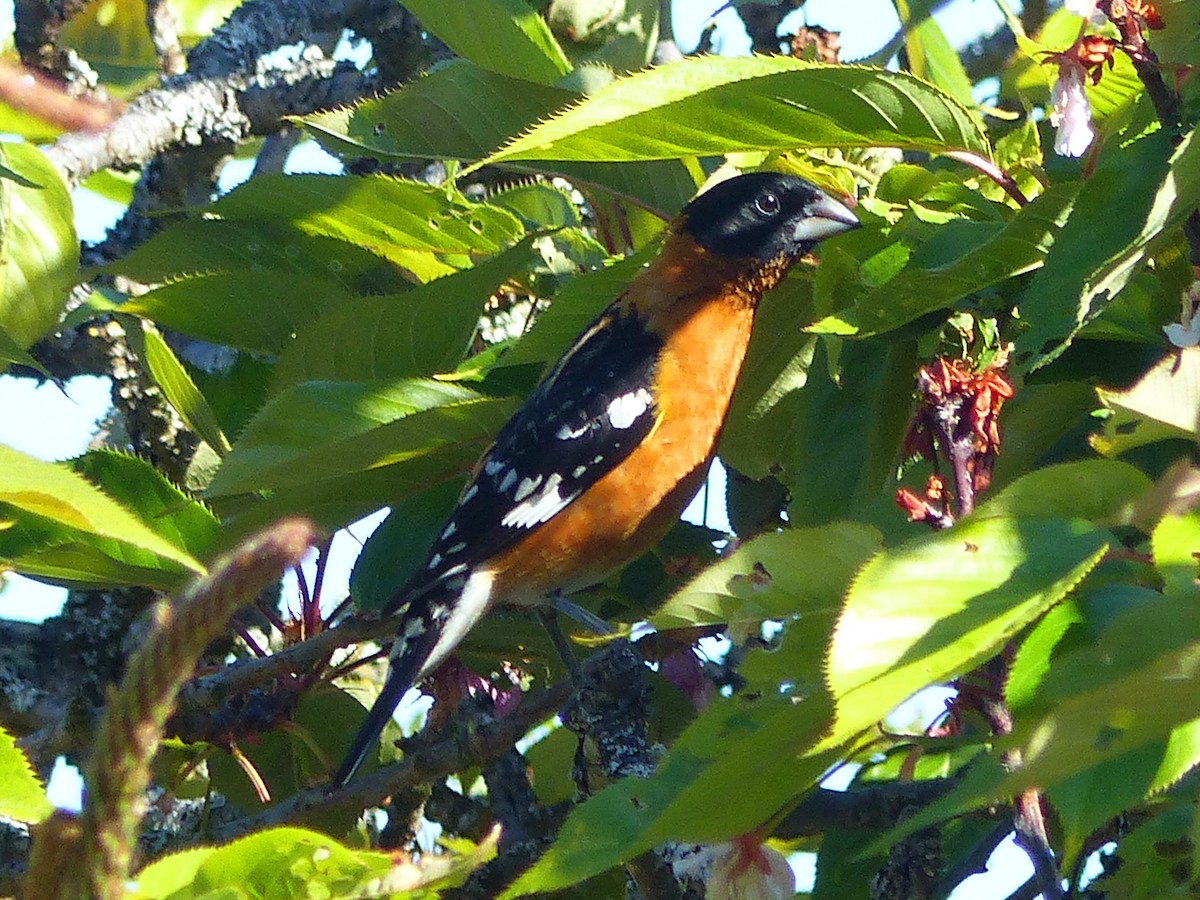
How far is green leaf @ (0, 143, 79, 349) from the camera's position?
271 centimetres

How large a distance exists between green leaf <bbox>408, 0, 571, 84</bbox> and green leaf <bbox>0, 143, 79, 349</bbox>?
761 millimetres

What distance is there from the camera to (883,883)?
2.27 metres

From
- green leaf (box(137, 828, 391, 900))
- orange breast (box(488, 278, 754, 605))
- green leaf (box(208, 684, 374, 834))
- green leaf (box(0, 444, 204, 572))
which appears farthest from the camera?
orange breast (box(488, 278, 754, 605))

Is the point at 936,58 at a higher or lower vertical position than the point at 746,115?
higher

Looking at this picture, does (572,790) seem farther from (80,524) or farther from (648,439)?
(80,524)

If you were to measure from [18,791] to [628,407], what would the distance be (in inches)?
94.1

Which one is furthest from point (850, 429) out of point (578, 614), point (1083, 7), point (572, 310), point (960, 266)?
point (578, 614)

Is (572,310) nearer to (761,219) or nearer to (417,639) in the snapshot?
(417,639)

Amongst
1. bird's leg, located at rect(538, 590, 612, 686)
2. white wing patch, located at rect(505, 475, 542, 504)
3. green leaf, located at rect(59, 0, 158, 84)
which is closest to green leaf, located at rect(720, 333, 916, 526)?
bird's leg, located at rect(538, 590, 612, 686)

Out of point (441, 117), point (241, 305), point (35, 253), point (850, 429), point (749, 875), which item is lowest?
point (749, 875)

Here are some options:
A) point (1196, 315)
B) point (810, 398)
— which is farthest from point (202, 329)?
point (1196, 315)

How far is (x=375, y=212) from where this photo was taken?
2.74 meters

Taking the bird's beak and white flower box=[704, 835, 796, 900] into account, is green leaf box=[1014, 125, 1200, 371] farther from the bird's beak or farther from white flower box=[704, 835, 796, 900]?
the bird's beak

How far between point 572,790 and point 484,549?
591mm
